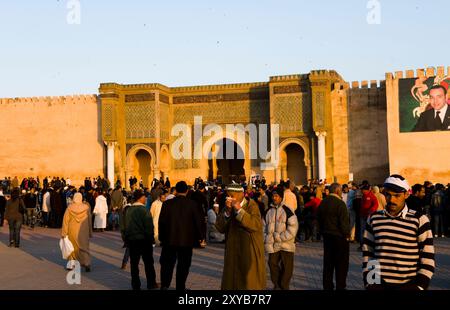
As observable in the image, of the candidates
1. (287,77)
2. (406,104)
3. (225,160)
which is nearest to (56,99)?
(225,160)

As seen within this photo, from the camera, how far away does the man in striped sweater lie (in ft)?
10.8

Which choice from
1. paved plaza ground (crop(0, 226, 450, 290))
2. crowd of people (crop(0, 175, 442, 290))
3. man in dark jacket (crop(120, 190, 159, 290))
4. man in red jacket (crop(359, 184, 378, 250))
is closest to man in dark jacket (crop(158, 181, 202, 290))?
crowd of people (crop(0, 175, 442, 290))

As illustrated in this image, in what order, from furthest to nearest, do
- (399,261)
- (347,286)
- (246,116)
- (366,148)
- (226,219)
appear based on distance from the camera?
(246,116) → (366,148) → (347,286) → (226,219) → (399,261)

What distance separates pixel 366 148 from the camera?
2498cm

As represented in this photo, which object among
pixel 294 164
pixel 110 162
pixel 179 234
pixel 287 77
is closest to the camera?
pixel 179 234

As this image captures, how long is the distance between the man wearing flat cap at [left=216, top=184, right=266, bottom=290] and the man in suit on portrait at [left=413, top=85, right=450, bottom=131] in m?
19.9

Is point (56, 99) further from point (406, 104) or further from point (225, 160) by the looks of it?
point (406, 104)

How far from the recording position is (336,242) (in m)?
6.16

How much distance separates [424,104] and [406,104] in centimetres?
72

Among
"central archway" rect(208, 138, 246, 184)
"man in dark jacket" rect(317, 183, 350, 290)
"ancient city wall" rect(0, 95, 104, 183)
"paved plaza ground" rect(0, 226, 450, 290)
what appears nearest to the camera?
"man in dark jacket" rect(317, 183, 350, 290)

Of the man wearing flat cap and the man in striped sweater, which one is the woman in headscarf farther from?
the man in striped sweater
